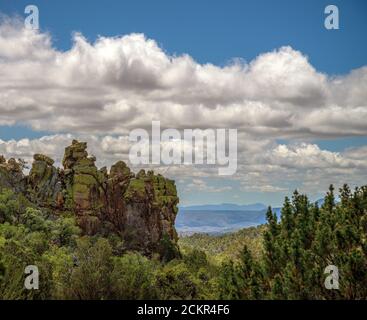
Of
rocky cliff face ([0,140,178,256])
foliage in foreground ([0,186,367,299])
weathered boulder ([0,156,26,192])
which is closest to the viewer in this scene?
foliage in foreground ([0,186,367,299])

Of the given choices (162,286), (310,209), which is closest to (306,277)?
(310,209)

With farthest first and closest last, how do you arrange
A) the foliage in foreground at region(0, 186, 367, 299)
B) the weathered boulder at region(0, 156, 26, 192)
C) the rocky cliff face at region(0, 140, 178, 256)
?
the rocky cliff face at region(0, 140, 178, 256) < the weathered boulder at region(0, 156, 26, 192) < the foliage in foreground at region(0, 186, 367, 299)

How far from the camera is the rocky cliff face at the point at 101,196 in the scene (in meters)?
93.4

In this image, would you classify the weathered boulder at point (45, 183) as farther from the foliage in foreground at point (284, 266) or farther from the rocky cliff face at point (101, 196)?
the foliage in foreground at point (284, 266)

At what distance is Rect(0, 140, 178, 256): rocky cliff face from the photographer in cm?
9338

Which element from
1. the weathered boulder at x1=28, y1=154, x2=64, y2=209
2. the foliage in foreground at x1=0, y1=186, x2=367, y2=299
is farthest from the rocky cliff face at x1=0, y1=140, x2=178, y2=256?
the foliage in foreground at x1=0, y1=186, x2=367, y2=299

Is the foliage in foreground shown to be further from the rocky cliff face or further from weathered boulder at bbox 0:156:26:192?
the rocky cliff face

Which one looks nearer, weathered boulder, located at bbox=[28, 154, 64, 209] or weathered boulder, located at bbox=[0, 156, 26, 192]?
weathered boulder, located at bbox=[0, 156, 26, 192]

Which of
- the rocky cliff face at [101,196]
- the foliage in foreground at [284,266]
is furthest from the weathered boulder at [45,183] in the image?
the foliage in foreground at [284,266]

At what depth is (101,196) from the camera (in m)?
97.8

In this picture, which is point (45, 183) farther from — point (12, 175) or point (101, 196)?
point (101, 196)
